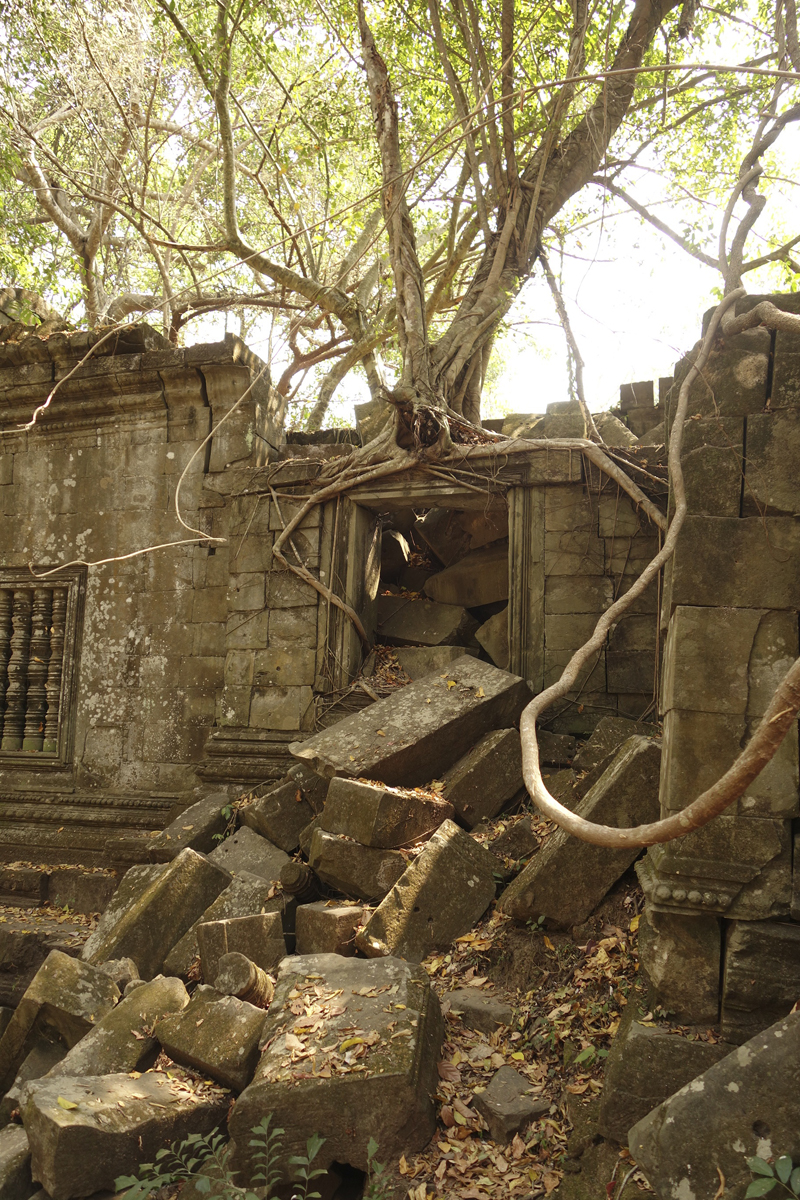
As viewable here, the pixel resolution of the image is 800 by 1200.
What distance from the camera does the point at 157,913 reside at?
178 inches

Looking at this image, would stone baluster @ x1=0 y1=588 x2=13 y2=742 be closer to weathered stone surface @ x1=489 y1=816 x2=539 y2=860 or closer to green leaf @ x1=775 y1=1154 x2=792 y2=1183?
weathered stone surface @ x1=489 y1=816 x2=539 y2=860

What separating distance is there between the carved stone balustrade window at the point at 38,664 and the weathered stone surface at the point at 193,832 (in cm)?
204

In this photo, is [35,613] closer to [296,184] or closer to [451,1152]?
[451,1152]

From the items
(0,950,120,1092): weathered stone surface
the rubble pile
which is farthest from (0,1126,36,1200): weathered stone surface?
(0,950,120,1092): weathered stone surface

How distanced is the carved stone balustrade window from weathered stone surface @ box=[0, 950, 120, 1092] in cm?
341

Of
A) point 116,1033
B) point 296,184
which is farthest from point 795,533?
point 296,184

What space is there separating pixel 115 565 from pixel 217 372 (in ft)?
6.31

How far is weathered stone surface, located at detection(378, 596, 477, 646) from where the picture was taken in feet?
21.5

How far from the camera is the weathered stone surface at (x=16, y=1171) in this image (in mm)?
2998

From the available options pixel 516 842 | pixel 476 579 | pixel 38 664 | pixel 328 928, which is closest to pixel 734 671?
pixel 516 842

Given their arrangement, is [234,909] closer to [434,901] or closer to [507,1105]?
[434,901]

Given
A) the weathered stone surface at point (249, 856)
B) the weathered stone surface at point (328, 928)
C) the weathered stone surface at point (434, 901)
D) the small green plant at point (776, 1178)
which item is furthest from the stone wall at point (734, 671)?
the weathered stone surface at point (249, 856)

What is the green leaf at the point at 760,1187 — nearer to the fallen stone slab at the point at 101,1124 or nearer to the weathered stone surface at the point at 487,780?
the fallen stone slab at the point at 101,1124

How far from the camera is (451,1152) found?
9.08 feet
